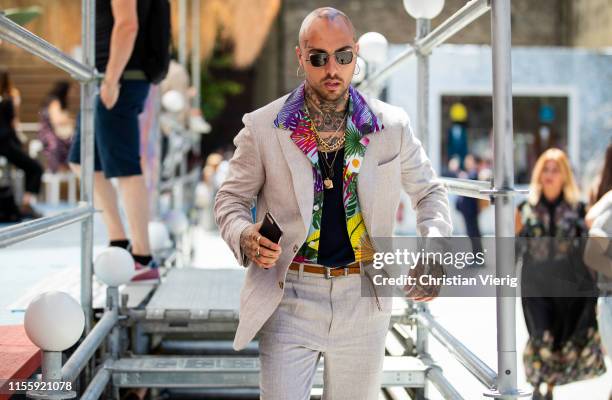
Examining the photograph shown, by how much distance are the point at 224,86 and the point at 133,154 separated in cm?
1993

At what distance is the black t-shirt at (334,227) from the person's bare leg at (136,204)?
201cm

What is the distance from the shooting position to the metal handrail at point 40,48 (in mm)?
→ 2133

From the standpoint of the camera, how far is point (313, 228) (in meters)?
2.20

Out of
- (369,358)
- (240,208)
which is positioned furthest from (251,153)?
(369,358)

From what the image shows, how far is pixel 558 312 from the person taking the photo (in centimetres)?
469

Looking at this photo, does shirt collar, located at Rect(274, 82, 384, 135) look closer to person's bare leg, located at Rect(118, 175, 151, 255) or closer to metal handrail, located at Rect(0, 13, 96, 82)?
metal handrail, located at Rect(0, 13, 96, 82)

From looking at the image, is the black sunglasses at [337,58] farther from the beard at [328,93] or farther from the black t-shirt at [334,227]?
the black t-shirt at [334,227]

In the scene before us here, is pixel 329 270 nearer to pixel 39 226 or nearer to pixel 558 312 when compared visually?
pixel 39 226

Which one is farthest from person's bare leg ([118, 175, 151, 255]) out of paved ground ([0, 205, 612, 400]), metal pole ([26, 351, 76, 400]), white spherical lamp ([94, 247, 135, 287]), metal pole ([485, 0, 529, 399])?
metal pole ([485, 0, 529, 399])

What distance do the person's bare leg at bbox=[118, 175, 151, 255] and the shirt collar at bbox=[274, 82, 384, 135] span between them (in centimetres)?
196

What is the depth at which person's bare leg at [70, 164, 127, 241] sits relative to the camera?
162 inches

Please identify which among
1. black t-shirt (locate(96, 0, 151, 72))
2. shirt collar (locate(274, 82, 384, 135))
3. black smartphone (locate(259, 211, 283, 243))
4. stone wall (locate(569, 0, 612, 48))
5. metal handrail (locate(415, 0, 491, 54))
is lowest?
black smartphone (locate(259, 211, 283, 243))

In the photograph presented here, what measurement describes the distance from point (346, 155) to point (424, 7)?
1605 millimetres

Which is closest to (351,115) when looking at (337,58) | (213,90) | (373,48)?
(337,58)
